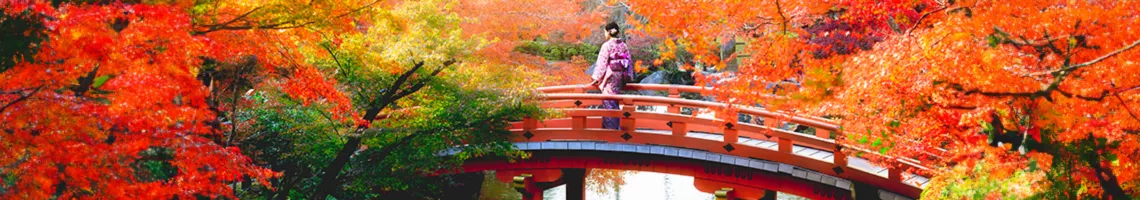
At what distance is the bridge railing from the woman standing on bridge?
0.16 metres

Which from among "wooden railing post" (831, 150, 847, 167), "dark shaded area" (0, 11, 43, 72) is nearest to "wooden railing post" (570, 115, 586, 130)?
"wooden railing post" (831, 150, 847, 167)

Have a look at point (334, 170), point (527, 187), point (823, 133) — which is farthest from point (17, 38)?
point (823, 133)

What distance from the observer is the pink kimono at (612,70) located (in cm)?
1108

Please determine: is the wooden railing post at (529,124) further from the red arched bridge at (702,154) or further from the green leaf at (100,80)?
the green leaf at (100,80)

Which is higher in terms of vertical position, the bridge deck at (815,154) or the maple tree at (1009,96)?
the maple tree at (1009,96)

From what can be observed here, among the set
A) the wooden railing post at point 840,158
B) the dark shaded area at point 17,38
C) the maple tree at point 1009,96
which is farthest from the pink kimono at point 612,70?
the dark shaded area at point 17,38

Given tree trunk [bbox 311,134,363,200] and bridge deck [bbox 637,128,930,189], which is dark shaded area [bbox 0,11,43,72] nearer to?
tree trunk [bbox 311,134,363,200]

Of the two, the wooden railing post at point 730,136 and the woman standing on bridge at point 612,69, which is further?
the woman standing on bridge at point 612,69

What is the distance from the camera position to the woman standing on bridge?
436 inches

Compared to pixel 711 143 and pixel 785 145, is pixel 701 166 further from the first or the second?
pixel 785 145

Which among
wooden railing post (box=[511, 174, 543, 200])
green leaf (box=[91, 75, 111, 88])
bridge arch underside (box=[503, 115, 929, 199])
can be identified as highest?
green leaf (box=[91, 75, 111, 88])

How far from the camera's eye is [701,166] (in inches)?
417

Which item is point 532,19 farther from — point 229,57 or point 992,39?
point 992,39

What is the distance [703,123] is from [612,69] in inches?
62.3
